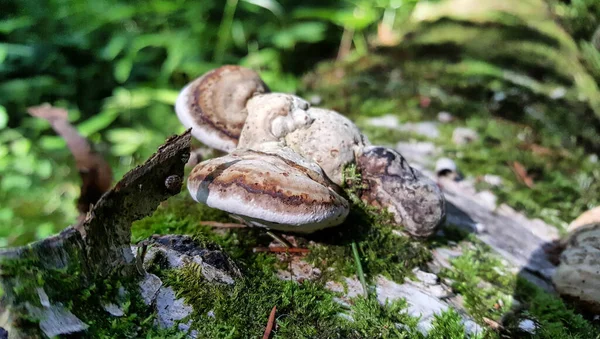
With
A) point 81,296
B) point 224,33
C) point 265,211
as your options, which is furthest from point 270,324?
point 224,33

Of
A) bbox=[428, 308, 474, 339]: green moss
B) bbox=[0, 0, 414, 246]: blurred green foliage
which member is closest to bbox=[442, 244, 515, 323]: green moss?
bbox=[428, 308, 474, 339]: green moss

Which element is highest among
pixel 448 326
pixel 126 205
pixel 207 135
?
pixel 126 205

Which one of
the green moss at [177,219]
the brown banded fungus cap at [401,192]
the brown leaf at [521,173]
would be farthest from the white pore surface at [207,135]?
the brown leaf at [521,173]

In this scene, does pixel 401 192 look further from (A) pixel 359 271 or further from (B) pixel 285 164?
(B) pixel 285 164

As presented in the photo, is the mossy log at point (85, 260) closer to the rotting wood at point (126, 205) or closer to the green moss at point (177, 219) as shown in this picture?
the rotting wood at point (126, 205)

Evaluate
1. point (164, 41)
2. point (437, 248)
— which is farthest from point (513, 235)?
point (164, 41)

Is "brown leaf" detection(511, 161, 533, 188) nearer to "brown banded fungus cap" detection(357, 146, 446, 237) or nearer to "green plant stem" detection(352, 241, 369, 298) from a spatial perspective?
"brown banded fungus cap" detection(357, 146, 446, 237)
